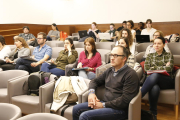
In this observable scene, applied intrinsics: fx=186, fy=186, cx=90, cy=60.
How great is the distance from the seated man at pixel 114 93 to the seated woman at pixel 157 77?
0.68 meters

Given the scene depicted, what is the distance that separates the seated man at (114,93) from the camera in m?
1.77

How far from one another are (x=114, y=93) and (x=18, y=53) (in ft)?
8.96

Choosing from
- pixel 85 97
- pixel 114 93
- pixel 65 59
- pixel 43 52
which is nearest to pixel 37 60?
pixel 43 52

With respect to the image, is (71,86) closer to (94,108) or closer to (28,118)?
(94,108)

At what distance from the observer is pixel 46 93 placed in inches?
89.1

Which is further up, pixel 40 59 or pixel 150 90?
pixel 40 59

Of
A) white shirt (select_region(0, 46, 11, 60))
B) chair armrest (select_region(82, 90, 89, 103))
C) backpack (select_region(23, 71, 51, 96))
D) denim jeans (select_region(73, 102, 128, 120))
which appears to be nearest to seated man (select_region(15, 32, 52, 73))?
white shirt (select_region(0, 46, 11, 60))

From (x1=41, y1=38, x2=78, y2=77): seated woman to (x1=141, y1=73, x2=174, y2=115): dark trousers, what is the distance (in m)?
1.47

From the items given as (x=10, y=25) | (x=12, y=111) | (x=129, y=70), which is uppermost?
(x=10, y=25)

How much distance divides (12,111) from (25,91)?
4.19 ft

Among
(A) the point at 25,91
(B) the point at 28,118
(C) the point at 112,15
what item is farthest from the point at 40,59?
(C) the point at 112,15

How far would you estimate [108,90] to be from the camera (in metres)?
1.96

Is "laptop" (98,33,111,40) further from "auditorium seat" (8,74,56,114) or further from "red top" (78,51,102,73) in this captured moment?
"auditorium seat" (8,74,56,114)

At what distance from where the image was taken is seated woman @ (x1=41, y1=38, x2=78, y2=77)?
11.2 feet
